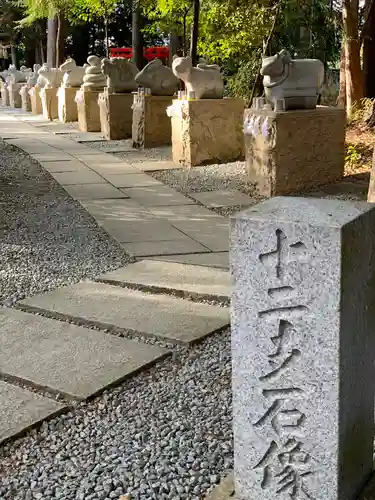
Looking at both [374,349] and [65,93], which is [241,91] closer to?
[65,93]

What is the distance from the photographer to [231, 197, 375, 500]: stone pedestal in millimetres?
1483

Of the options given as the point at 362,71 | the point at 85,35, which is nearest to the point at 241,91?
the point at 362,71

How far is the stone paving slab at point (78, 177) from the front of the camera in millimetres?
7117

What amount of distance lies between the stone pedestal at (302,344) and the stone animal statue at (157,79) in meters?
8.21

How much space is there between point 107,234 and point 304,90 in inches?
100

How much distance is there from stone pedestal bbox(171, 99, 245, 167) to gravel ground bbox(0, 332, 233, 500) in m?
5.39

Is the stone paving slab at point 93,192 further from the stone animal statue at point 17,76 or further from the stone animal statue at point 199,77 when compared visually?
the stone animal statue at point 17,76

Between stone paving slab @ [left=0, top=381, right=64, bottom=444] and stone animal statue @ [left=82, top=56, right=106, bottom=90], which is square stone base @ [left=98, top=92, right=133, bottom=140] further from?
stone paving slab @ [left=0, top=381, right=64, bottom=444]

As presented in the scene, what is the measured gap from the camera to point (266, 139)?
607 centimetres

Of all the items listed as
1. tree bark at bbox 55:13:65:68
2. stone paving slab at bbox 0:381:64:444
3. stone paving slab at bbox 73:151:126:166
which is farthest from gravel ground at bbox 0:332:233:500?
tree bark at bbox 55:13:65:68

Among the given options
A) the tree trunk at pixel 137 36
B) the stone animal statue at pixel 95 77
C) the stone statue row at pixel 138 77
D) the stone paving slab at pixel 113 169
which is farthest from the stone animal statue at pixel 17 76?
the stone paving slab at pixel 113 169

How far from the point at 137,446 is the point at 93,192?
15.2ft

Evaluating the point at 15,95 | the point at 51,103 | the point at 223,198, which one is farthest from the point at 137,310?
the point at 15,95

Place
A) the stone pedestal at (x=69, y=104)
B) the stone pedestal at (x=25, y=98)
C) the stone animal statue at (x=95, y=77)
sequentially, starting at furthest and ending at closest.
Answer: the stone pedestal at (x=25, y=98)
the stone pedestal at (x=69, y=104)
the stone animal statue at (x=95, y=77)
